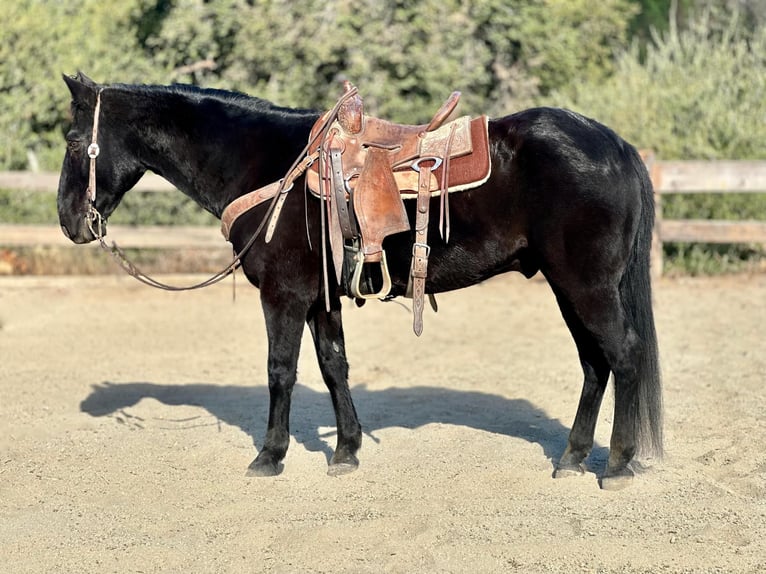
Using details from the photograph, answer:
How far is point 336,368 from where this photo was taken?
192 inches

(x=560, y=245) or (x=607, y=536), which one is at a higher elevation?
(x=560, y=245)

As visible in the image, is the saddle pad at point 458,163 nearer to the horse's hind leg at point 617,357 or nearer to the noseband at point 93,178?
the horse's hind leg at point 617,357

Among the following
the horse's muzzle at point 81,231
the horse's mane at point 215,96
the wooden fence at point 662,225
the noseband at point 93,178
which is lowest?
the wooden fence at point 662,225

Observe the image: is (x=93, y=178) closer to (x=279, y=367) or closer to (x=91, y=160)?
(x=91, y=160)

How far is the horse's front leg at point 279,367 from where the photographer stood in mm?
4625

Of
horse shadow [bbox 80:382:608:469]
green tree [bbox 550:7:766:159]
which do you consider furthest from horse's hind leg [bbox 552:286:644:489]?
green tree [bbox 550:7:766:159]

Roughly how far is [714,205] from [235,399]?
24.5ft

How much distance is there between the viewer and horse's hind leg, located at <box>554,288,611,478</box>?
4.62 m

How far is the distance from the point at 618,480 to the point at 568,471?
0.91 feet

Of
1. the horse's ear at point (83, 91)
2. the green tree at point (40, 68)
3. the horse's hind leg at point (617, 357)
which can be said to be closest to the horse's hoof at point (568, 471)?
the horse's hind leg at point (617, 357)

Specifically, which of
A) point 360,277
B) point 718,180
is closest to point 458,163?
point 360,277

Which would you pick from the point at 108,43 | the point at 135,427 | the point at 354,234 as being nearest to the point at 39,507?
the point at 135,427

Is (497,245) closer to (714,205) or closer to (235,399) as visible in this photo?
(235,399)

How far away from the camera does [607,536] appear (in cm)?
383
